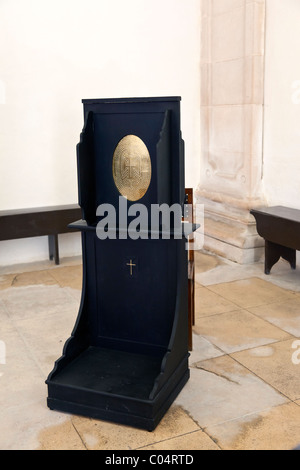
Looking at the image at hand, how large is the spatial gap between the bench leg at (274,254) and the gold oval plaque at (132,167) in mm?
2799

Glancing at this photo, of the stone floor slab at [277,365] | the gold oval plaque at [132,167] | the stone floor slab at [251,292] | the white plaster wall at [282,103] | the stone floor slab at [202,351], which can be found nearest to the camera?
the gold oval plaque at [132,167]

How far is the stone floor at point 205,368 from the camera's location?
2.80 meters

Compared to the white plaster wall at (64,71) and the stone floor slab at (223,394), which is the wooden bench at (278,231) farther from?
the white plaster wall at (64,71)

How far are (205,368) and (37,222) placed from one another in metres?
2.93

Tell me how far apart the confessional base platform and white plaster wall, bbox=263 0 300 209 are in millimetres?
3052

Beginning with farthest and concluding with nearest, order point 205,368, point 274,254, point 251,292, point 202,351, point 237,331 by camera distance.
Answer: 1. point 274,254
2. point 251,292
3. point 237,331
4. point 202,351
5. point 205,368

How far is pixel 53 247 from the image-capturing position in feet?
20.2

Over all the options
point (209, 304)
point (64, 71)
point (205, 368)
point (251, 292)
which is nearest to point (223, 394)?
point (205, 368)

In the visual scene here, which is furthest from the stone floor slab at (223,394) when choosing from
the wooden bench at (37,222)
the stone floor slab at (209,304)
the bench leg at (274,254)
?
the wooden bench at (37,222)

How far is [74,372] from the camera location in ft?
10.3

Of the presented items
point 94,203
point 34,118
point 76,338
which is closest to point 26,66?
point 34,118

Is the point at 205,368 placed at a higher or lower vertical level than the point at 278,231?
lower

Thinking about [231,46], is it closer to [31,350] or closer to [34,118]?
[34,118]

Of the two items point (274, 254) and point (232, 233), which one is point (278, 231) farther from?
point (232, 233)
